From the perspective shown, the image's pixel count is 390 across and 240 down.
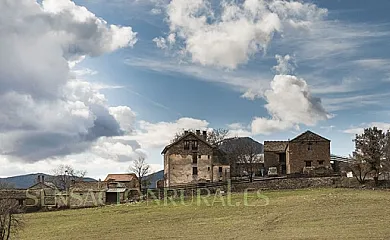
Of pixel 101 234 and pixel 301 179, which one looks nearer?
pixel 101 234

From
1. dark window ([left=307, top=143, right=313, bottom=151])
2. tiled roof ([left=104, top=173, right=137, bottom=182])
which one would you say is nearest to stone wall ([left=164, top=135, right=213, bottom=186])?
dark window ([left=307, top=143, right=313, bottom=151])

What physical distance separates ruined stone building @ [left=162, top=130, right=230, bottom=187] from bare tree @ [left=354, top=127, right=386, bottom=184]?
22.3 meters

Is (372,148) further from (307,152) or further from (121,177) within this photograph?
(121,177)

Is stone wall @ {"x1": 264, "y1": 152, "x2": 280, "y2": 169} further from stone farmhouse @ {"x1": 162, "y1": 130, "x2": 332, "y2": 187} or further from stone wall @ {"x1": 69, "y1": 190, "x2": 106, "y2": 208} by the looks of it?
stone wall @ {"x1": 69, "y1": 190, "x2": 106, "y2": 208}

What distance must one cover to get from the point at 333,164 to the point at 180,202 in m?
37.3

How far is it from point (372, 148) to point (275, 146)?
2903cm

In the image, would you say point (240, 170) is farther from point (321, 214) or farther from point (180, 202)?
point (321, 214)

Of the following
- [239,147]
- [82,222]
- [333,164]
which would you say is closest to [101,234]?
[82,222]

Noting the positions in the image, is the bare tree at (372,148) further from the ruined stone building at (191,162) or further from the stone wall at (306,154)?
the ruined stone building at (191,162)

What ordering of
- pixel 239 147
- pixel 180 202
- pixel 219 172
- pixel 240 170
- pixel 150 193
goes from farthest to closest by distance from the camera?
1. pixel 239 147
2. pixel 240 170
3. pixel 219 172
4. pixel 150 193
5. pixel 180 202

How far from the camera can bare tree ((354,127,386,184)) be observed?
7444 cm

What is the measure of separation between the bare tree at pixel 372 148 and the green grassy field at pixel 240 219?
7381 mm

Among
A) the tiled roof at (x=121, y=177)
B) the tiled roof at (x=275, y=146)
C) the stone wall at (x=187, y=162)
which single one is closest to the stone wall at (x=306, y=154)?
the tiled roof at (x=275, y=146)

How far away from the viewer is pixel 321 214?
51312 millimetres
